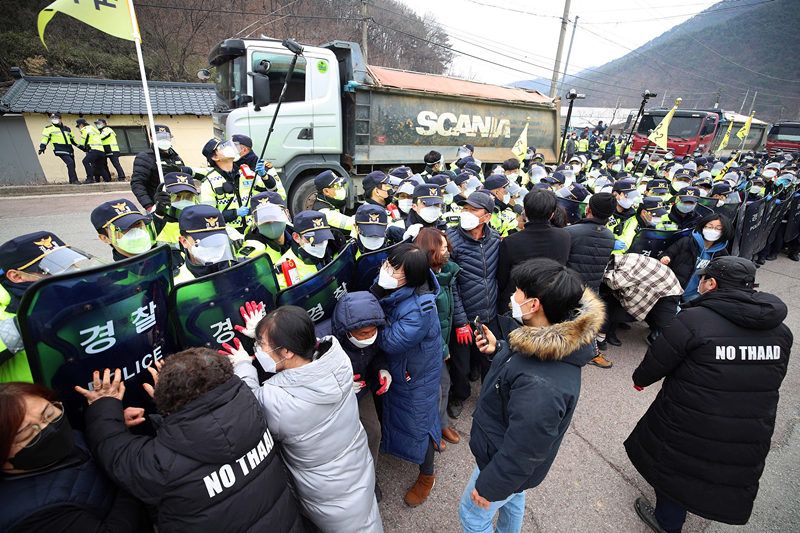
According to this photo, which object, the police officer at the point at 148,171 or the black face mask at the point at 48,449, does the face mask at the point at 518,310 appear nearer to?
the black face mask at the point at 48,449

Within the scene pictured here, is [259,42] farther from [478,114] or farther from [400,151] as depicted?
[478,114]

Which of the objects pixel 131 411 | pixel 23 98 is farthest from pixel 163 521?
pixel 23 98

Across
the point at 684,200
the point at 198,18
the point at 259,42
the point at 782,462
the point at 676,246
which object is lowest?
the point at 782,462

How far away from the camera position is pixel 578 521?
2309 mm


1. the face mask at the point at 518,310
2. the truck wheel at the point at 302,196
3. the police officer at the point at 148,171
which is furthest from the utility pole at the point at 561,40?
the face mask at the point at 518,310

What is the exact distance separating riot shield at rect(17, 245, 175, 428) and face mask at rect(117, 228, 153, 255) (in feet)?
3.21

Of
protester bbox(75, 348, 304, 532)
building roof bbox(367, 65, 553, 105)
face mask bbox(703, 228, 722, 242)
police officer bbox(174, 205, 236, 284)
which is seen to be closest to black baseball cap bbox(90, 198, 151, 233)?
police officer bbox(174, 205, 236, 284)

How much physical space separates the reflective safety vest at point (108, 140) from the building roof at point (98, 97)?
1269 mm

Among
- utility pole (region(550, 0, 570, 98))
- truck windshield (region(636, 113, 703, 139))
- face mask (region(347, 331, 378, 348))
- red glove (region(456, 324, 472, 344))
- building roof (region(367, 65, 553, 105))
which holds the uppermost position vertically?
utility pole (region(550, 0, 570, 98))

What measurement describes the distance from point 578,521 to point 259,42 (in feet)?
24.2

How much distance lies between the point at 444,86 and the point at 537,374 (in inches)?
346

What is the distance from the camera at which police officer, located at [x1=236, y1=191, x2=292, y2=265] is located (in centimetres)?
281

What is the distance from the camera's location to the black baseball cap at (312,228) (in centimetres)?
259

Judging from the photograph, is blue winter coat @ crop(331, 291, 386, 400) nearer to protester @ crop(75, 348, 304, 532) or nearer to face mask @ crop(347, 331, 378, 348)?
face mask @ crop(347, 331, 378, 348)
